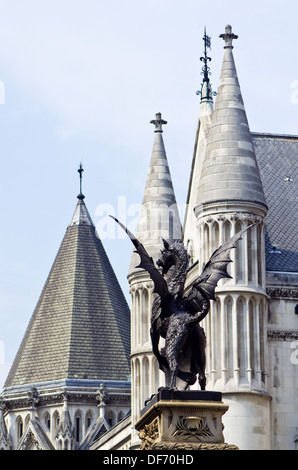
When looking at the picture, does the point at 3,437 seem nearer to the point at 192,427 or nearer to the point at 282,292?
the point at 282,292

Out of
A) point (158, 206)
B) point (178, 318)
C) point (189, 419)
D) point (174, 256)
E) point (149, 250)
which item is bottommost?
point (189, 419)

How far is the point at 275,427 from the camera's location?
3956 cm

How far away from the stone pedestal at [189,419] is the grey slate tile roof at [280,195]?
2189cm

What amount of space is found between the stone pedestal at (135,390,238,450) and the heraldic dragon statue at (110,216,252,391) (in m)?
0.41

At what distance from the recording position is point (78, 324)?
337 feet

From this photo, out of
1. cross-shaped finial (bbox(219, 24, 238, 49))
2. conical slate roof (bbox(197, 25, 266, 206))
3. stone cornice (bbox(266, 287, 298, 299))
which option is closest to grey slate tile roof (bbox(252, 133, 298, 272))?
stone cornice (bbox(266, 287, 298, 299))

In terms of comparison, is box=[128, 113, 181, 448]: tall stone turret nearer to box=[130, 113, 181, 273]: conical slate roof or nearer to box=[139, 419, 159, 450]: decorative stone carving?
box=[130, 113, 181, 273]: conical slate roof

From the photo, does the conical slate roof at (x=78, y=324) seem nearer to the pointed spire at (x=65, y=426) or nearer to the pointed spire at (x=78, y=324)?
the pointed spire at (x=78, y=324)

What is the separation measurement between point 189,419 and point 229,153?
21.7 meters

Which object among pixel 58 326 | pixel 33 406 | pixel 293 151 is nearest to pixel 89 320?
pixel 58 326

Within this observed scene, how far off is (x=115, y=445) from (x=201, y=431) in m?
37.4

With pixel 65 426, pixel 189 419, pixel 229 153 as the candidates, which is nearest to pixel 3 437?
pixel 65 426

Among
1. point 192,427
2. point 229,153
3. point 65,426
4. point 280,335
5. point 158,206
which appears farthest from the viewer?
point 65,426

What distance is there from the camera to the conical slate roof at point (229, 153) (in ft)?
131
